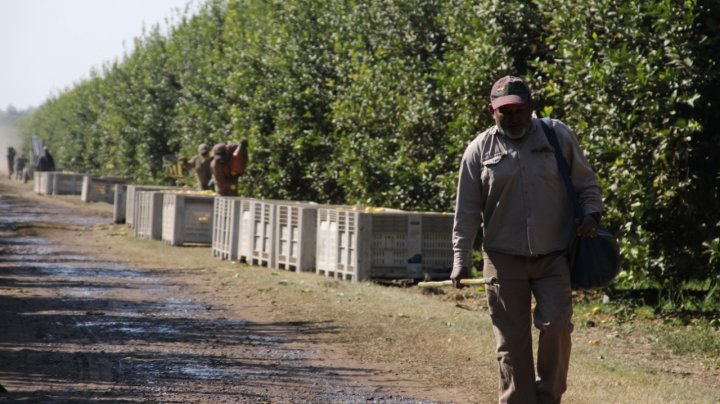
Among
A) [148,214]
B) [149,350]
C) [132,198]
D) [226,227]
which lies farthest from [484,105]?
[132,198]

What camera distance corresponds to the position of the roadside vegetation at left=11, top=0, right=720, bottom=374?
13.7 m

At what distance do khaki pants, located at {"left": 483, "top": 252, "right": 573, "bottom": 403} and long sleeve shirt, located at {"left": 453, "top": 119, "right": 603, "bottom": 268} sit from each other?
122 millimetres

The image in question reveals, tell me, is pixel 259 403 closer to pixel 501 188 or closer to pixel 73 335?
pixel 501 188

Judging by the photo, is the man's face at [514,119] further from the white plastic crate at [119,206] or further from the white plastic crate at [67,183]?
the white plastic crate at [67,183]

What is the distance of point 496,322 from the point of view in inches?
285

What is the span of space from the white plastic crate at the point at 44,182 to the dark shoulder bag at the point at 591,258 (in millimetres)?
59410

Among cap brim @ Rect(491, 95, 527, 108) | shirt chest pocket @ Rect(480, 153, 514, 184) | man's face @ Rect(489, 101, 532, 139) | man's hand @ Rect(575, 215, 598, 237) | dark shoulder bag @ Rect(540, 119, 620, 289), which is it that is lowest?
dark shoulder bag @ Rect(540, 119, 620, 289)

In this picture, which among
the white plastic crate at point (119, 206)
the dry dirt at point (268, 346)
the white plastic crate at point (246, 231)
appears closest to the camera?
the dry dirt at point (268, 346)

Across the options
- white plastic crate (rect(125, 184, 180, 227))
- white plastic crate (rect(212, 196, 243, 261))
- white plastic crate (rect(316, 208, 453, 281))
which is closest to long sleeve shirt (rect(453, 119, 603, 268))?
white plastic crate (rect(316, 208, 453, 281))

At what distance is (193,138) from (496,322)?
3755cm

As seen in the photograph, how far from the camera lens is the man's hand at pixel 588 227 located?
22.7 feet

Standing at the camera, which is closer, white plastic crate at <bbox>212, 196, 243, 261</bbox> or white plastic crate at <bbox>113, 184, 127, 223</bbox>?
white plastic crate at <bbox>212, 196, 243, 261</bbox>

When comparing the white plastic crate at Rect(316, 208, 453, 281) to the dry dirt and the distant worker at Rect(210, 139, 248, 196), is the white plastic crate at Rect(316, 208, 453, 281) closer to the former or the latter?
the dry dirt

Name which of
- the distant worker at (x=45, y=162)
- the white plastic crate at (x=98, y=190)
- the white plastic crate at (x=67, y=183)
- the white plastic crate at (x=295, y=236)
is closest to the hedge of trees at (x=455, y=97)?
the white plastic crate at (x=295, y=236)
